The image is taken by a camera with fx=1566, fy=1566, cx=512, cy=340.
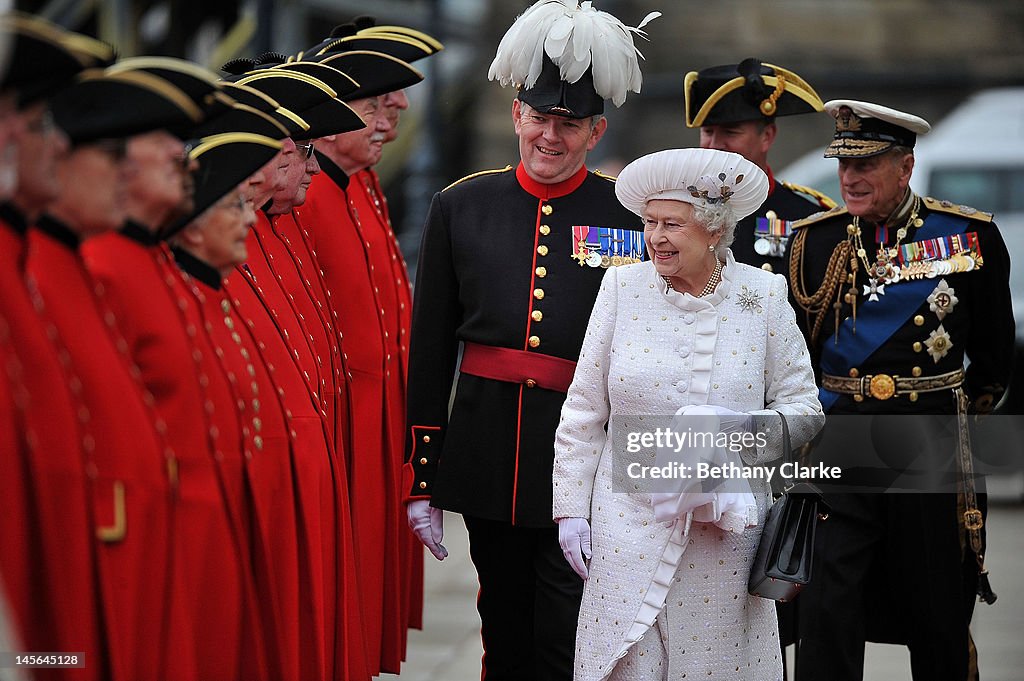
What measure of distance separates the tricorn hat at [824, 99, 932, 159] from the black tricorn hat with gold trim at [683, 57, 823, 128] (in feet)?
1.59

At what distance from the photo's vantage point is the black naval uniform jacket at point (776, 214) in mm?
4977

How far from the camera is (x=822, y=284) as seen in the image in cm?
502

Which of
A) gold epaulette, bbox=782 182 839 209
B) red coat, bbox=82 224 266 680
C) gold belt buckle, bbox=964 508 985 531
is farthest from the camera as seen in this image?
gold epaulette, bbox=782 182 839 209

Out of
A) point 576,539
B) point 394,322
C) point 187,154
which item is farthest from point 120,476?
point 394,322

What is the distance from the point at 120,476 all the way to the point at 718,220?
1.78 meters

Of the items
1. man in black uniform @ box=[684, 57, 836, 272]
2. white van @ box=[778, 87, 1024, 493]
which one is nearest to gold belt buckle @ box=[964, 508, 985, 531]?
man in black uniform @ box=[684, 57, 836, 272]

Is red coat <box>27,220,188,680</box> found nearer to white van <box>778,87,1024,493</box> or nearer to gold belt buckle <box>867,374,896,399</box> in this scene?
gold belt buckle <box>867,374,896,399</box>

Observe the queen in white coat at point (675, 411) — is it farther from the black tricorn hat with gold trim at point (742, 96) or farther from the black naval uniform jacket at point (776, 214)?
the black tricorn hat with gold trim at point (742, 96)

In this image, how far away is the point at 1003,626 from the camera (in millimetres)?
7016

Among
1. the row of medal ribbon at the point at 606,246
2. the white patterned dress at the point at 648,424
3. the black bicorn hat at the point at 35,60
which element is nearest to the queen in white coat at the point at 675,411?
the white patterned dress at the point at 648,424

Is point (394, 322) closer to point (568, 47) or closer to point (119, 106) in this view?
point (568, 47)

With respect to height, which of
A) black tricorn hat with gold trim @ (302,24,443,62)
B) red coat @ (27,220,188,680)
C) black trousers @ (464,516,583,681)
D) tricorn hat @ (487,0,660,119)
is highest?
black tricorn hat with gold trim @ (302,24,443,62)

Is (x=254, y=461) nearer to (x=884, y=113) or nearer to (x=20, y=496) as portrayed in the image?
(x=20, y=496)

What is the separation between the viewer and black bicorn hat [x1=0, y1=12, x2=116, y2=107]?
2486 mm
